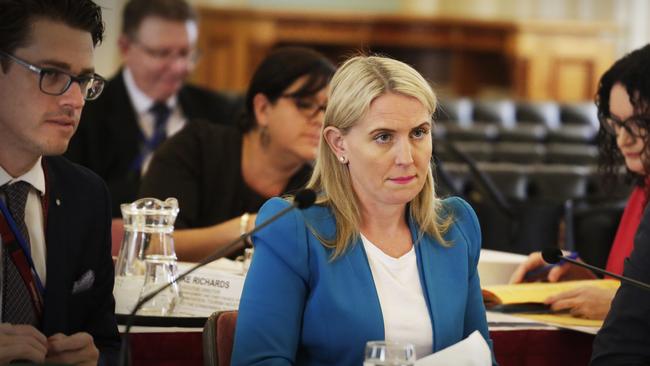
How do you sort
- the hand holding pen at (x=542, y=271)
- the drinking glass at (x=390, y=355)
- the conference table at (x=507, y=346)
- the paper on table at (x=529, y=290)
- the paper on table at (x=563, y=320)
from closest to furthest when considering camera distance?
1. the drinking glass at (x=390, y=355)
2. the conference table at (x=507, y=346)
3. the paper on table at (x=563, y=320)
4. the paper on table at (x=529, y=290)
5. the hand holding pen at (x=542, y=271)

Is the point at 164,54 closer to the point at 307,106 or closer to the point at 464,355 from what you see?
the point at 307,106

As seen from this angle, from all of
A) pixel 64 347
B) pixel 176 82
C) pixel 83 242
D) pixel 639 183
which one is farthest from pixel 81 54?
pixel 176 82

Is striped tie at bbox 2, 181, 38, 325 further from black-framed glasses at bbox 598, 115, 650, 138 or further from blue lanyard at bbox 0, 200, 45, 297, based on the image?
black-framed glasses at bbox 598, 115, 650, 138

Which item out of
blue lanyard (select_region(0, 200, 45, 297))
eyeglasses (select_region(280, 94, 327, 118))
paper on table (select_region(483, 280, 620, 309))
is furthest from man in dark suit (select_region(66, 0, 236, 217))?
blue lanyard (select_region(0, 200, 45, 297))

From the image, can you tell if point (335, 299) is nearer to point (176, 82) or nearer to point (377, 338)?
point (377, 338)

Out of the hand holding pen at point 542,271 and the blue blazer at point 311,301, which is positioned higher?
the blue blazer at point 311,301

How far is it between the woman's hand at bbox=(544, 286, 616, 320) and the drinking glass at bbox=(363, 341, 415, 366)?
99 cm

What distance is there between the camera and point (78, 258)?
208 centimetres

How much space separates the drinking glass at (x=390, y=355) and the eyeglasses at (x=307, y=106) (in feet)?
5.46

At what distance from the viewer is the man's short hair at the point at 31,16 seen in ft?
6.61

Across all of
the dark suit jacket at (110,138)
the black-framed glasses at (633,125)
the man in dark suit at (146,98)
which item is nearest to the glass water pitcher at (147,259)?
the black-framed glasses at (633,125)

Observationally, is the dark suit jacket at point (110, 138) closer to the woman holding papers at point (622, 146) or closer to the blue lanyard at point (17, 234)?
the woman holding papers at point (622, 146)

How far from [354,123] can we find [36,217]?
0.60 meters

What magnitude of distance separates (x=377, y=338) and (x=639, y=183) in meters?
1.16
